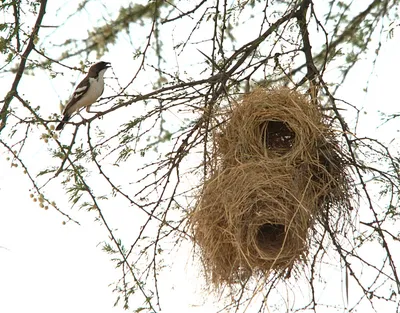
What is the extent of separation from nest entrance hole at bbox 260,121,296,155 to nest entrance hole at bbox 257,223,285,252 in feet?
0.99

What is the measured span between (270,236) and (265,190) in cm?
27

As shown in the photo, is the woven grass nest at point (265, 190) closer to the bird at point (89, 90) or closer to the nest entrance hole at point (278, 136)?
the nest entrance hole at point (278, 136)

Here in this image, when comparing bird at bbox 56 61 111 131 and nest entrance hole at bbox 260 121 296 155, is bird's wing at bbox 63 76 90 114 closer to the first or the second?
bird at bbox 56 61 111 131

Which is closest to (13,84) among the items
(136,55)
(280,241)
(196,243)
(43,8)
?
(43,8)

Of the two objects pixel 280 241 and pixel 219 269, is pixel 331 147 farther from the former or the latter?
pixel 219 269

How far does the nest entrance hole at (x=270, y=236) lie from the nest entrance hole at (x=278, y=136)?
0.30m

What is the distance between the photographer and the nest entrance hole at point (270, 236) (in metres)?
3.19

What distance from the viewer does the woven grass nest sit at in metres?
3.07

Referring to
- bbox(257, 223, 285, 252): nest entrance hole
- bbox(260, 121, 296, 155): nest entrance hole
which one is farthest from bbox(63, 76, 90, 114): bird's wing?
bbox(257, 223, 285, 252): nest entrance hole

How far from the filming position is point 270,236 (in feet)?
10.8

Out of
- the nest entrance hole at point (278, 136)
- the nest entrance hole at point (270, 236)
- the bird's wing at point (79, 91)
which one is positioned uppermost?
the bird's wing at point (79, 91)

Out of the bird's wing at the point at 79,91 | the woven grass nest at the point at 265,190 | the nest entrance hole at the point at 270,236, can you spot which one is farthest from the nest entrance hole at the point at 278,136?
the bird's wing at the point at 79,91

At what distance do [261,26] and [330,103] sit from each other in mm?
550

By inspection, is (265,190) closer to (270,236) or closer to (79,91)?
(270,236)
